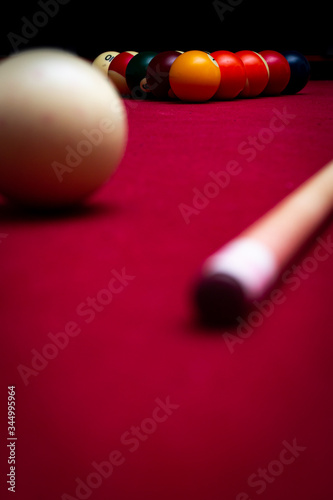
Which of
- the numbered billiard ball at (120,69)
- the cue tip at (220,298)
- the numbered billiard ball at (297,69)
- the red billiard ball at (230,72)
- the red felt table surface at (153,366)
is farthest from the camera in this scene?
the numbered billiard ball at (120,69)

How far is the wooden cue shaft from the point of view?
93 cm

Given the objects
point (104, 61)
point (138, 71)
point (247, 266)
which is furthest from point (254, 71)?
point (247, 266)

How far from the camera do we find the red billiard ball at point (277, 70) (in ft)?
14.2

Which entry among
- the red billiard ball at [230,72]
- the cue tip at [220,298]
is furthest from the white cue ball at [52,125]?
the red billiard ball at [230,72]

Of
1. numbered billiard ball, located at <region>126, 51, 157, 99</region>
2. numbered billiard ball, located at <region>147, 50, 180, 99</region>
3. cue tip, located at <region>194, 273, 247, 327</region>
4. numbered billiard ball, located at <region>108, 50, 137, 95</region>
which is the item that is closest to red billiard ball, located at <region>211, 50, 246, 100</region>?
numbered billiard ball, located at <region>147, 50, 180, 99</region>

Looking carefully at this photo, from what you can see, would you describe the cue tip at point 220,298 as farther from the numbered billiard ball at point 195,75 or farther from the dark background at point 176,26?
the dark background at point 176,26

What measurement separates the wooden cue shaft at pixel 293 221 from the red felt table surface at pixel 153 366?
2.4 inches

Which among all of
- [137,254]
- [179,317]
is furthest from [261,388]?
[137,254]

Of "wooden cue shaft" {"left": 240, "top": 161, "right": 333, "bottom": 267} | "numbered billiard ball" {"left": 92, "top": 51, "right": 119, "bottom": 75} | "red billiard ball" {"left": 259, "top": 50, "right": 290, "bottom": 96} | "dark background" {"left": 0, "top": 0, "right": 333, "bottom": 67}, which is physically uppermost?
"wooden cue shaft" {"left": 240, "top": 161, "right": 333, "bottom": 267}

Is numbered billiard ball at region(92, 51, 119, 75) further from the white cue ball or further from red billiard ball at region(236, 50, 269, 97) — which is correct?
the white cue ball

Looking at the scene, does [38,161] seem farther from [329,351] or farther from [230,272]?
[329,351]

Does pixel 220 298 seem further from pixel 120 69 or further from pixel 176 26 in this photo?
pixel 176 26

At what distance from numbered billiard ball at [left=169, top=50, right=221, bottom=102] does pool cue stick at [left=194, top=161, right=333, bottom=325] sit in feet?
9.64

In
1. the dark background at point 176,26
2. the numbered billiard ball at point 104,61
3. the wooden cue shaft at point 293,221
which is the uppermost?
the wooden cue shaft at point 293,221
